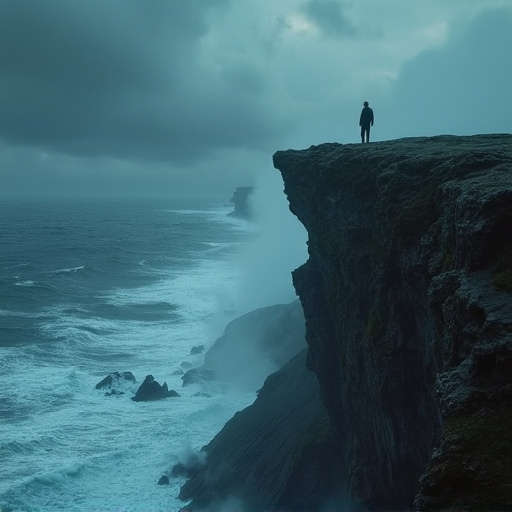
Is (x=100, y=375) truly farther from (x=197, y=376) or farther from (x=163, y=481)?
(x=163, y=481)

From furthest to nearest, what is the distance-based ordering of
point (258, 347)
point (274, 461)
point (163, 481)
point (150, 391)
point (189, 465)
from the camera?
point (258, 347), point (150, 391), point (189, 465), point (163, 481), point (274, 461)

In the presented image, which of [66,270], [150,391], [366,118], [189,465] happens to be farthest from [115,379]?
[66,270]

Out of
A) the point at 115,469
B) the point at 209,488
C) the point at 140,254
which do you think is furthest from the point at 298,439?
the point at 140,254

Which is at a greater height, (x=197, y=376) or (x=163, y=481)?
(x=197, y=376)

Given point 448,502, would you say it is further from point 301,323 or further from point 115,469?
point 301,323

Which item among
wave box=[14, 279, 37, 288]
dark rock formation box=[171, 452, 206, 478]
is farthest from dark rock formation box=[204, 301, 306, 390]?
wave box=[14, 279, 37, 288]

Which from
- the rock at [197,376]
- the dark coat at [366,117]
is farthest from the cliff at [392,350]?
the rock at [197,376]

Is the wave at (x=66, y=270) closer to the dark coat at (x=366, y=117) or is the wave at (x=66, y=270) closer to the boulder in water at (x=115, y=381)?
the boulder in water at (x=115, y=381)
